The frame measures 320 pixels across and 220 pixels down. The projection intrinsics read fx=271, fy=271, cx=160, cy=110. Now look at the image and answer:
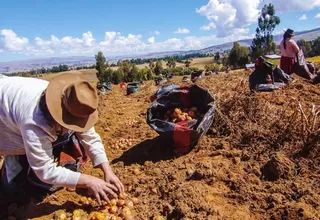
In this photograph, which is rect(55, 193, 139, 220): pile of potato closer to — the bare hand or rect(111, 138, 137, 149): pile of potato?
the bare hand

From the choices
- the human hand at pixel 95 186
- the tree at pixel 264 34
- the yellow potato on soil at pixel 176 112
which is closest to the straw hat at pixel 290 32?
the yellow potato on soil at pixel 176 112

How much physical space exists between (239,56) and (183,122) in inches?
2066

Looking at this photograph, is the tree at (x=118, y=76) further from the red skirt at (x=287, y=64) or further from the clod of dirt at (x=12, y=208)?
the clod of dirt at (x=12, y=208)

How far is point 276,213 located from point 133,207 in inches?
44.9

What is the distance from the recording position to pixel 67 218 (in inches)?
86.6

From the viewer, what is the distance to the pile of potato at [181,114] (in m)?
3.38

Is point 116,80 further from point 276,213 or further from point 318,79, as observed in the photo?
point 276,213

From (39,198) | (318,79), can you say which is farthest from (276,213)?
(318,79)

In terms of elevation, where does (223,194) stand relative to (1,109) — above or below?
below

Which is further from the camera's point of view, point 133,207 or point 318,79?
point 318,79

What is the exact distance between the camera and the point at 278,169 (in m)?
2.42

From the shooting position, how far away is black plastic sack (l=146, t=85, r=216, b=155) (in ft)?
10.2

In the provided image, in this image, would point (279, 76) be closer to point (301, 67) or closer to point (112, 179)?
point (301, 67)

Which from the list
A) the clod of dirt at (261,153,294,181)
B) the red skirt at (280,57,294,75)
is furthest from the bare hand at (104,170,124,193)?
the red skirt at (280,57,294,75)
